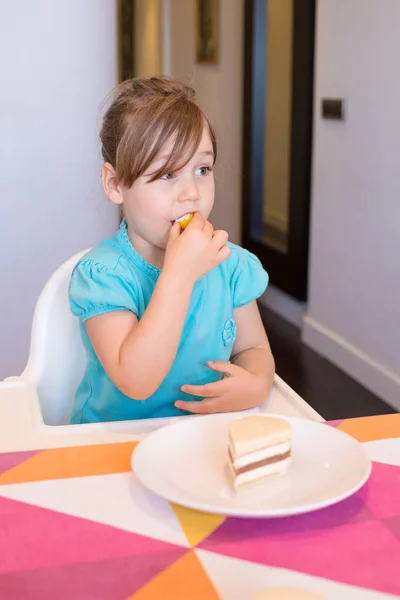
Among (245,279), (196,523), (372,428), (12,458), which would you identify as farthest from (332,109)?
(196,523)

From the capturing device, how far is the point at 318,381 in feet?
11.1

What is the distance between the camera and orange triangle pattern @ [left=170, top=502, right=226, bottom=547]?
753mm

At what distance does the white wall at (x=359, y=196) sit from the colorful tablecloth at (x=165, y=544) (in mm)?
2302

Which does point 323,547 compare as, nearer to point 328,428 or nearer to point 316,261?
point 328,428

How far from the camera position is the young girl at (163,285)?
111 cm

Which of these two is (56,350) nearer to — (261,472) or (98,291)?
(98,291)

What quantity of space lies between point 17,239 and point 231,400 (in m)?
1.38

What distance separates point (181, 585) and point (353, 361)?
9.29 ft

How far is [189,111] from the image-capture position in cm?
123

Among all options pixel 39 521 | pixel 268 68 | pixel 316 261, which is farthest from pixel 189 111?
pixel 268 68

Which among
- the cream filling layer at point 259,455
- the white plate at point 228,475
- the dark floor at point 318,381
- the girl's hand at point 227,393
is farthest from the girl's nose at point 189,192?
the dark floor at point 318,381

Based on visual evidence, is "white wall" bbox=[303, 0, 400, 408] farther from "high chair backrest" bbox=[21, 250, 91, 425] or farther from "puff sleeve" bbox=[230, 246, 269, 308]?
"high chair backrest" bbox=[21, 250, 91, 425]

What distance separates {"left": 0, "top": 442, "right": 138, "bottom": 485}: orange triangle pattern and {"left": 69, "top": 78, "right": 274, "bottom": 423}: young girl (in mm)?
173

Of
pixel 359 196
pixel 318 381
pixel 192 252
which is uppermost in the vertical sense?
pixel 192 252
